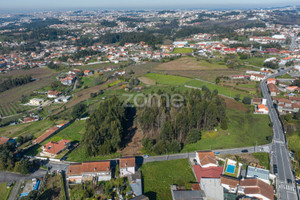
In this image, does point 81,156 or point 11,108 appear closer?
point 81,156

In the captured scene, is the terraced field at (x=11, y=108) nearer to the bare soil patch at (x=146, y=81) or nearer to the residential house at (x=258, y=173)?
the bare soil patch at (x=146, y=81)

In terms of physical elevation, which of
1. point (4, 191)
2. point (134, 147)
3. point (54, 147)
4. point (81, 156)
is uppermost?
point (54, 147)

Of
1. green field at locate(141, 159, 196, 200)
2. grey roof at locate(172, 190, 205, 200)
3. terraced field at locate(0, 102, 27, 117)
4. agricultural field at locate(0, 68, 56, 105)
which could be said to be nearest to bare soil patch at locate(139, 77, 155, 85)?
agricultural field at locate(0, 68, 56, 105)

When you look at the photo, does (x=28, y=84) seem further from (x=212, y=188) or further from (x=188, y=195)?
(x=212, y=188)

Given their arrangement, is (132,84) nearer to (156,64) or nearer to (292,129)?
(156,64)

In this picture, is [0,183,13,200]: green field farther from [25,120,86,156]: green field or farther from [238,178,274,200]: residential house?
[238,178,274,200]: residential house

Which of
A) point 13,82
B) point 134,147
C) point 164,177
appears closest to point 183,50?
point 13,82

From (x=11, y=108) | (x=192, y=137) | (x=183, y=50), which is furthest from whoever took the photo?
(x=183, y=50)
